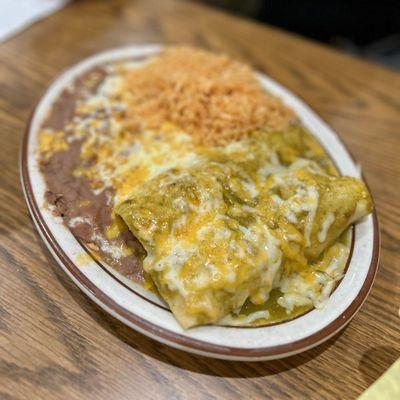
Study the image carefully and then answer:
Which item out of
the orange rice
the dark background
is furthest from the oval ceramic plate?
the dark background

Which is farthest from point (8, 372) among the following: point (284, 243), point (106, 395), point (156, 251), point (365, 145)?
point (365, 145)

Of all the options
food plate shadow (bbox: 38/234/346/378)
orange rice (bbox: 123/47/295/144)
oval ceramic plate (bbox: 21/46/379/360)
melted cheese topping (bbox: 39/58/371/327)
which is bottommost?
food plate shadow (bbox: 38/234/346/378)

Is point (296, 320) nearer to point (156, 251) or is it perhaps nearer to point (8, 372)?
point (156, 251)

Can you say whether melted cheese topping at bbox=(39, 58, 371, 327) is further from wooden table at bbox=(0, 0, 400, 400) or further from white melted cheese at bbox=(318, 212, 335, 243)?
wooden table at bbox=(0, 0, 400, 400)

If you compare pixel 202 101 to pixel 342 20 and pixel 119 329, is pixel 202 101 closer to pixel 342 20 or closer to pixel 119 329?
→ pixel 119 329

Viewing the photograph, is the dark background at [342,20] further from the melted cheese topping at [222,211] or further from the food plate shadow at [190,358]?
the food plate shadow at [190,358]

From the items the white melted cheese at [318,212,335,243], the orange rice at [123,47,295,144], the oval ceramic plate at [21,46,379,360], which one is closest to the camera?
the oval ceramic plate at [21,46,379,360]

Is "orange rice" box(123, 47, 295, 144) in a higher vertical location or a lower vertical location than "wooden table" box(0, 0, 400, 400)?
higher
